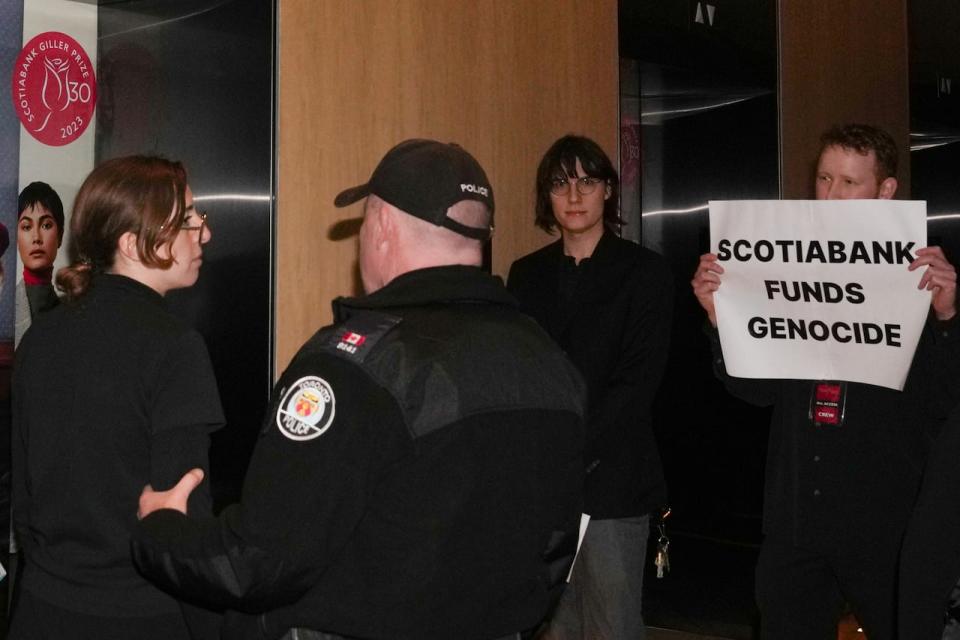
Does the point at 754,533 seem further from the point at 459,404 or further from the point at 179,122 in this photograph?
the point at 459,404

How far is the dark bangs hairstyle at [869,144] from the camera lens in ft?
10.1

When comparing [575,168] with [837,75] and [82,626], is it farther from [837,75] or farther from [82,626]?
[837,75]

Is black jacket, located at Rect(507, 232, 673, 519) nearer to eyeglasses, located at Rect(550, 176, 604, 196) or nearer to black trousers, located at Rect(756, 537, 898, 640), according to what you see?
eyeglasses, located at Rect(550, 176, 604, 196)

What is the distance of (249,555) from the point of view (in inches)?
68.2

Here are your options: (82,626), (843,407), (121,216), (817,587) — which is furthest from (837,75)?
(82,626)

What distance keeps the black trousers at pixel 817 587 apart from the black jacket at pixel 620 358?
1.75ft

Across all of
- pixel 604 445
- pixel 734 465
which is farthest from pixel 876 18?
pixel 604 445

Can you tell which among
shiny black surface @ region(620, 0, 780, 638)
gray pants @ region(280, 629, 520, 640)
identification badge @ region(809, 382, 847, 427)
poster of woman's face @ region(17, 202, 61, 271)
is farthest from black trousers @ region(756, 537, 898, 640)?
shiny black surface @ region(620, 0, 780, 638)

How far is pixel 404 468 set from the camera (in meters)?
1.80

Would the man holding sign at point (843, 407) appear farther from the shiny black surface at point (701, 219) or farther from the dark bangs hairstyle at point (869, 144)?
the shiny black surface at point (701, 219)

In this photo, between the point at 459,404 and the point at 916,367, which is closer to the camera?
the point at 459,404

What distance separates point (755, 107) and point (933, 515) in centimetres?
507

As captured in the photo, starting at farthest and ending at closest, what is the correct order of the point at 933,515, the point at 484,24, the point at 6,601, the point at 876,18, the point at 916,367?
the point at 876,18 → the point at 484,24 → the point at 6,601 → the point at 916,367 → the point at 933,515

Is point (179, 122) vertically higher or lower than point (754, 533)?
higher
